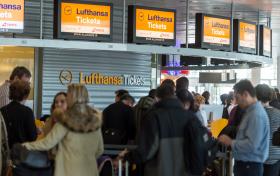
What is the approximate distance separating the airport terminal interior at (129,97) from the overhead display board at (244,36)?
0.02 metres

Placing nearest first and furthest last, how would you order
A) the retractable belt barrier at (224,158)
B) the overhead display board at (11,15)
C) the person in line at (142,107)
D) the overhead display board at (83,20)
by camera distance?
the retractable belt barrier at (224,158) < the person in line at (142,107) < the overhead display board at (11,15) < the overhead display board at (83,20)

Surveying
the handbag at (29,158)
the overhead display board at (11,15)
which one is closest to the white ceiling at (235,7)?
the overhead display board at (11,15)

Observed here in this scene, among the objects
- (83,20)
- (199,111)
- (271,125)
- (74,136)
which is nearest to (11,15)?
(83,20)

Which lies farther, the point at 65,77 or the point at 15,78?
the point at 65,77

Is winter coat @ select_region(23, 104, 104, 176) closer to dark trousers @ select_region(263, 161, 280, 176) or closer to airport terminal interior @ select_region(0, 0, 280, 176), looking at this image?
airport terminal interior @ select_region(0, 0, 280, 176)

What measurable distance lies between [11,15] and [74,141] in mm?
4061

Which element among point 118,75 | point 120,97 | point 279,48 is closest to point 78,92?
point 120,97

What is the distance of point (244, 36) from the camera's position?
36.1ft

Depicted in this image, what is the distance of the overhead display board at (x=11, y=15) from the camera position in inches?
328

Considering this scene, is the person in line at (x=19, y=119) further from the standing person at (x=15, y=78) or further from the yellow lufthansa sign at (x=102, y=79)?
the yellow lufthansa sign at (x=102, y=79)

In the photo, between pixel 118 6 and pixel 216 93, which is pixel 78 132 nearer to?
pixel 118 6

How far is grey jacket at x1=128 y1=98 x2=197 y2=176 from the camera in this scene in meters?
4.73

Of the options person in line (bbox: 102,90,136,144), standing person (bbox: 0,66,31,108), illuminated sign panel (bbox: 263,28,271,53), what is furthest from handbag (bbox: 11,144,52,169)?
illuminated sign panel (bbox: 263,28,271,53)

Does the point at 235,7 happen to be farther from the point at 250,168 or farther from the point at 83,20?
the point at 250,168
